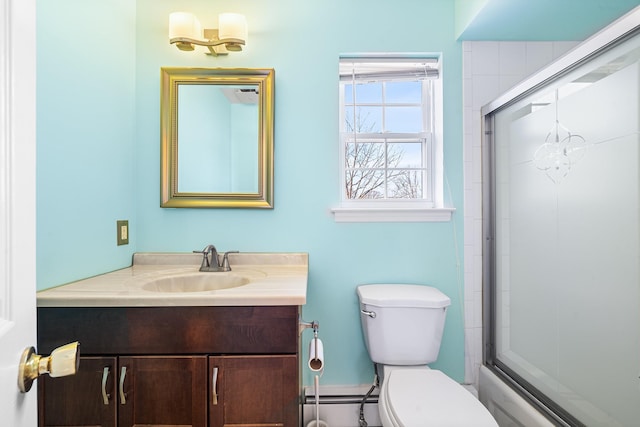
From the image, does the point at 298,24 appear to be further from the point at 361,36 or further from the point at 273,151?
the point at 273,151

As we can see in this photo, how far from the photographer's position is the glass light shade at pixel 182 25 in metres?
1.67

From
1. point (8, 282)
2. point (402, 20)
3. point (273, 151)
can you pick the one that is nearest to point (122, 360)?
point (8, 282)

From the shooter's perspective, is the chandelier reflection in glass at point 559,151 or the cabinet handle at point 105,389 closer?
the cabinet handle at point 105,389

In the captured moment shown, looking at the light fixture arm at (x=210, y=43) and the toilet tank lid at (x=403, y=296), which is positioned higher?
the light fixture arm at (x=210, y=43)

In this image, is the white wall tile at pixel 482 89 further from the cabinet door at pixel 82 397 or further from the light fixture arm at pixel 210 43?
the cabinet door at pixel 82 397

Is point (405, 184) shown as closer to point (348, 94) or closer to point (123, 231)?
point (348, 94)

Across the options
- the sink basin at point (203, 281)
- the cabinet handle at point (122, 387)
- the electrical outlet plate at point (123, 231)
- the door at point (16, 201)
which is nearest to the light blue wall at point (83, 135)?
the electrical outlet plate at point (123, 231)

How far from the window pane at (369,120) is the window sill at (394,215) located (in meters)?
0.46

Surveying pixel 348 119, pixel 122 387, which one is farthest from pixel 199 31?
pixel 122 387

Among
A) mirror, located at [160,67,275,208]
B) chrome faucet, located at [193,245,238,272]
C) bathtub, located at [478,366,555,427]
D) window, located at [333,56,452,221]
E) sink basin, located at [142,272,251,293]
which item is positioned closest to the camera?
bathtub, located at [478,366,555,427]

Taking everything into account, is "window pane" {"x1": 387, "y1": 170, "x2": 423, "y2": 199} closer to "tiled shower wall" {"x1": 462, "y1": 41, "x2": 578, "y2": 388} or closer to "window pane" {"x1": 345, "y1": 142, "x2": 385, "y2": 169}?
"window pane" {"x1": 345, "y1": 142, "x2": 385, "y2": 169}

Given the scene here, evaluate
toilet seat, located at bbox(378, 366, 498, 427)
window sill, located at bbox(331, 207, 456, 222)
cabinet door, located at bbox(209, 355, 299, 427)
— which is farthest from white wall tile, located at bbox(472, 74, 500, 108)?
cabinet door, located at bbox(209, 355, 299, 427)

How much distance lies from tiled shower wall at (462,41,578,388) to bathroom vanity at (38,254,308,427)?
109cm

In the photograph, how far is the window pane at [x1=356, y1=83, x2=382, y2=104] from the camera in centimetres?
196
